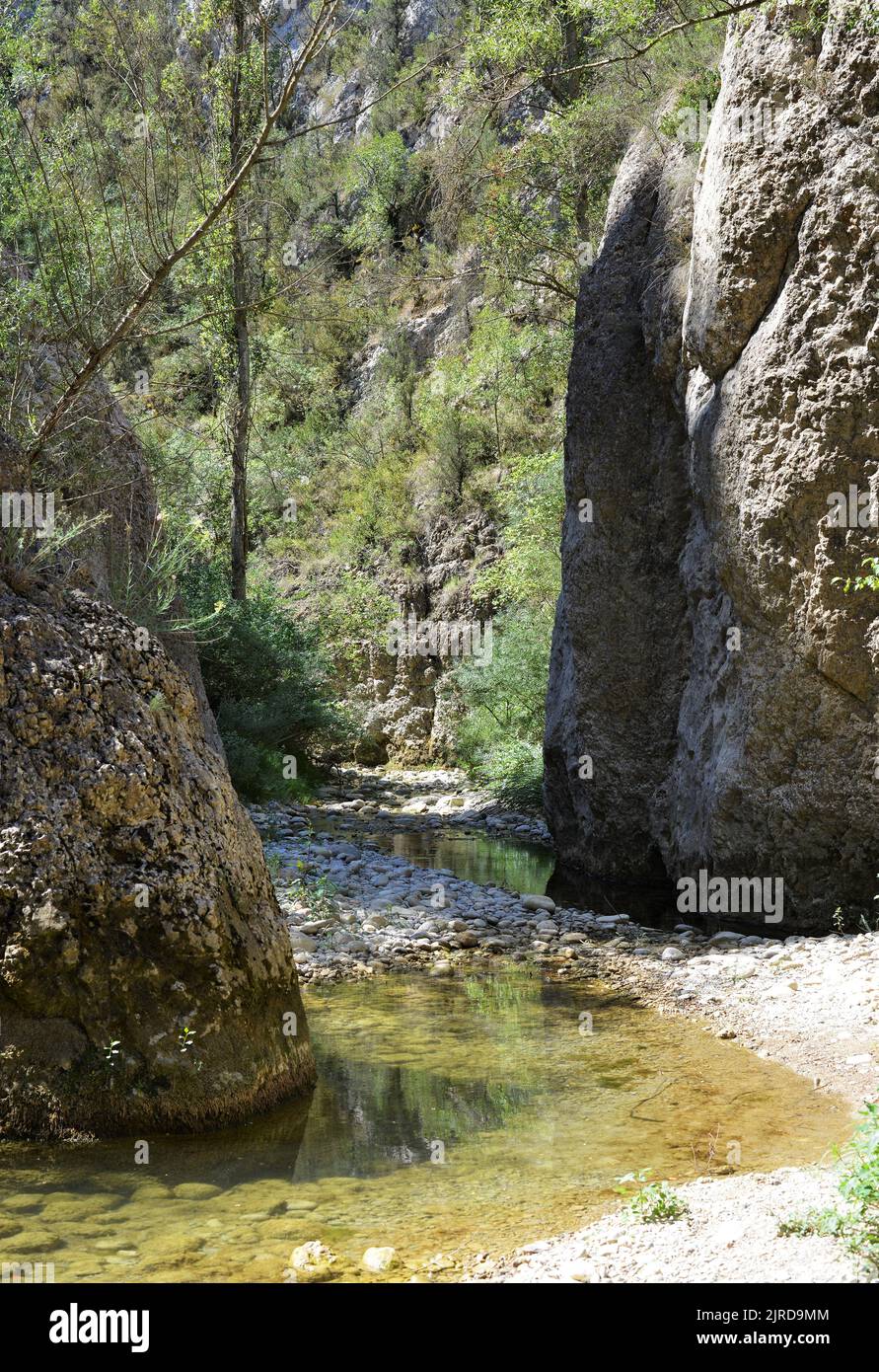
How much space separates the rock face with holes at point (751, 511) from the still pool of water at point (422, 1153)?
277 centimetres

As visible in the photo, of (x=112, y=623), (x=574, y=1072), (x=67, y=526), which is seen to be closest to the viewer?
(x=112, y=623)

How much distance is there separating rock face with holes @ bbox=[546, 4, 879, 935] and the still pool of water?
277 cm

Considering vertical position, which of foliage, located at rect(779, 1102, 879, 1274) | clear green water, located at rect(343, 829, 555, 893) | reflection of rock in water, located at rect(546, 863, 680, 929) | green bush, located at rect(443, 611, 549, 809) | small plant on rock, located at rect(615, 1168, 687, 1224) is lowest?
reflection of rock in water, located at rect(546, 863, 680, 929)

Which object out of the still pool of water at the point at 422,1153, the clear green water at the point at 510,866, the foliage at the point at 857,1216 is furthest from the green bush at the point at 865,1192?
the clear green water at the point at 510,866

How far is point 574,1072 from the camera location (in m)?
6.02

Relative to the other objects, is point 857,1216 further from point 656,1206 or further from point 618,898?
point 618,898

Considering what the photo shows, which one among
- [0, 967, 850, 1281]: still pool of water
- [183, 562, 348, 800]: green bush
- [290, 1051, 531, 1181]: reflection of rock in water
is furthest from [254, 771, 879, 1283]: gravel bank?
[183, 562, 348, 800]: green bush

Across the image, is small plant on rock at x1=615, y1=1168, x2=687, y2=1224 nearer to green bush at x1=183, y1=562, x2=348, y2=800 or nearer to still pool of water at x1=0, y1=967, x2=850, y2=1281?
still pool of water at x1=0, y1=967, x2=850, y2=1281

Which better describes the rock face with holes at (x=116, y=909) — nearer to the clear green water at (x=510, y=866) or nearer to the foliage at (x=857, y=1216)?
the foliage at (x=857, y=1216)

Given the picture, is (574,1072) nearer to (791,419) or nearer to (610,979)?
(610,979)

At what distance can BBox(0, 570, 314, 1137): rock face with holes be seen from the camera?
4.55 metres

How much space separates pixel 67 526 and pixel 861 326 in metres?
5.92

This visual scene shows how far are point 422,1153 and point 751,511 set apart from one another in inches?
239
